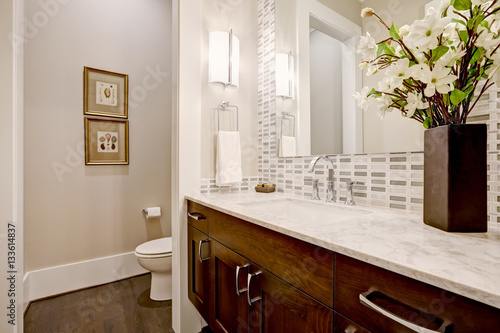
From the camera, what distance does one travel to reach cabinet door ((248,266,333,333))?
2.17ft

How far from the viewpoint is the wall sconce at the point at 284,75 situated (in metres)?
1.61

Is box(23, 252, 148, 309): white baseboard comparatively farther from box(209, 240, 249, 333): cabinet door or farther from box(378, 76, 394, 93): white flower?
box(378, 76, 394, 93): white flower

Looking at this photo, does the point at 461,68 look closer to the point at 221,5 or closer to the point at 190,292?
the point at 221,5

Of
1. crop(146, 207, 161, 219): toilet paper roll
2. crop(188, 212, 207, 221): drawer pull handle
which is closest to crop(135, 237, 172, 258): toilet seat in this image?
crop(146, 207, 161, 219): toilet paper roll

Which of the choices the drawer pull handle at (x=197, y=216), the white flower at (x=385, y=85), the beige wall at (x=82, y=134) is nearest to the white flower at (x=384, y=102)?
the white flower at (x=385, y=85)

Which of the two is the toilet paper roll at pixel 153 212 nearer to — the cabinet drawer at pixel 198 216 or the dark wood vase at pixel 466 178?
the cabinet drawer at pixel 198 216

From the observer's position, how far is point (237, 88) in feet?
5.69

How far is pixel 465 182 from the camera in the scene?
0.68 m

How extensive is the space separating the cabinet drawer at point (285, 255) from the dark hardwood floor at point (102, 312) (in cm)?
→ 107

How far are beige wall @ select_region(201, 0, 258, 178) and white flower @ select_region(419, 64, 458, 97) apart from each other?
1.20 m

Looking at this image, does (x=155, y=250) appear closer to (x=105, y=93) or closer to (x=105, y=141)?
(x=105, y=141)

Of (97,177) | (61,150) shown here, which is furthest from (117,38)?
(97,177)

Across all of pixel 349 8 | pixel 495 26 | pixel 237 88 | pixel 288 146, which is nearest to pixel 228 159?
pixel 288 146

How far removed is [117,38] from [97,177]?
1.28 metres
